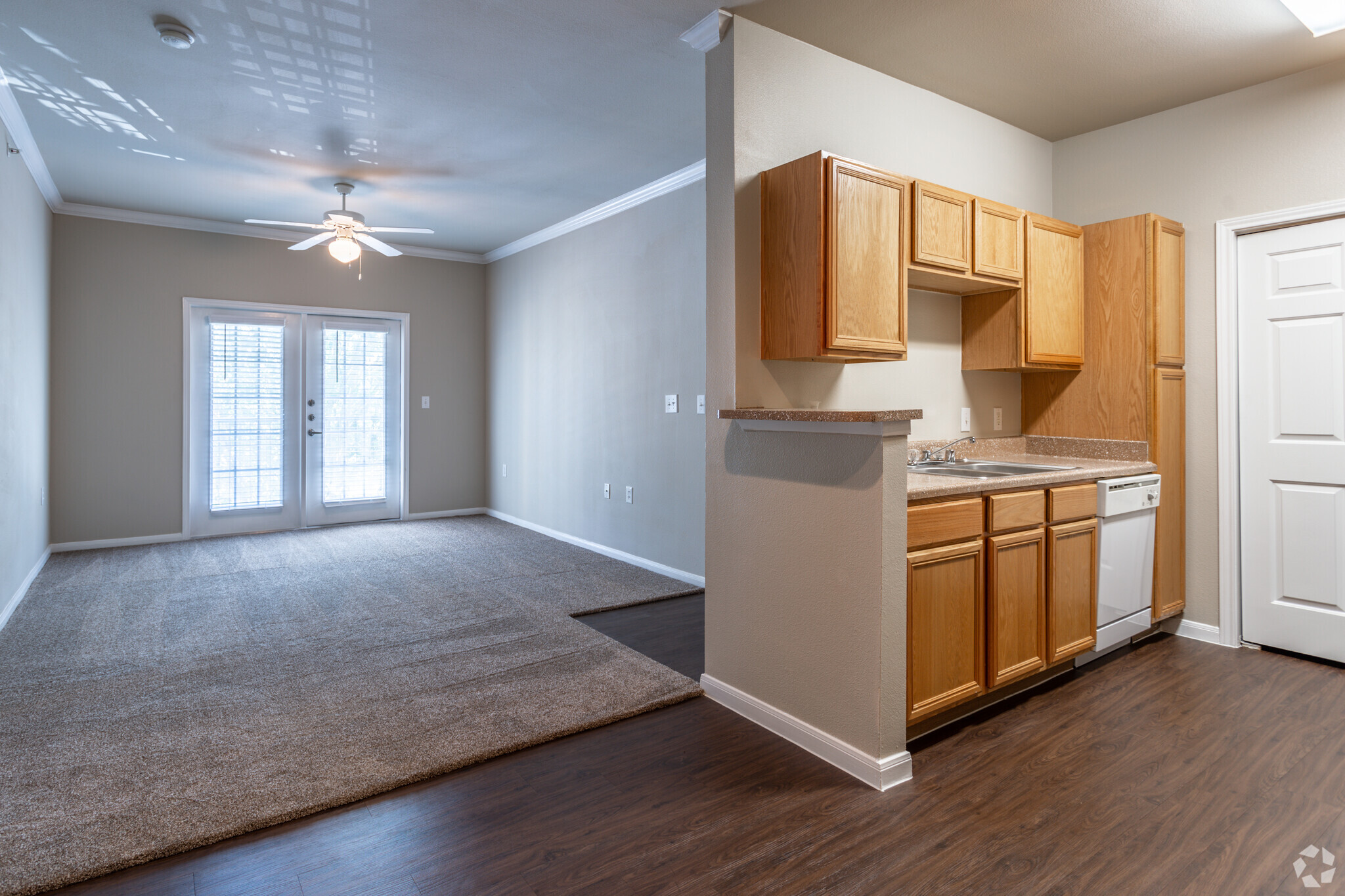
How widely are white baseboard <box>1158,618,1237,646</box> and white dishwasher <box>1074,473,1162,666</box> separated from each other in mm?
382

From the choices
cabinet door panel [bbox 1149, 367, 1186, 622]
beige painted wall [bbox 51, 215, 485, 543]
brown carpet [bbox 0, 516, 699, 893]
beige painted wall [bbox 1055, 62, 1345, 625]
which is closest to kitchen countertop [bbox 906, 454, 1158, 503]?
cabinet door panel [bbox 1149, 367, 1186, 622]

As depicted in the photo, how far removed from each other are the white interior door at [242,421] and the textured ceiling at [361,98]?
1.16 m

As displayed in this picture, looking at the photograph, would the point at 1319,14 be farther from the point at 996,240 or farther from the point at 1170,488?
the point at 1170,488

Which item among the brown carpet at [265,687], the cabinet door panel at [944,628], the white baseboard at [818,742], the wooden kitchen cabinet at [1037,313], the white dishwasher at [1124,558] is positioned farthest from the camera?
the wooden kitchen cabinet at [1037,313]

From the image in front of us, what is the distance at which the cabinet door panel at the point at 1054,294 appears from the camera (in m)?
3.32

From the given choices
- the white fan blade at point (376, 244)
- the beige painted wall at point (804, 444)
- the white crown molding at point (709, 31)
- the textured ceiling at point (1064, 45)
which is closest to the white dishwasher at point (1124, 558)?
the beige painted wall at point (804, 444)

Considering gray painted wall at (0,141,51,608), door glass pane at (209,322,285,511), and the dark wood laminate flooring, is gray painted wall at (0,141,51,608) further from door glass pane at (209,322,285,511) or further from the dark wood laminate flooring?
the dark wood laminate flooring

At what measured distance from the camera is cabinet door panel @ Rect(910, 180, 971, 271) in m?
2.81

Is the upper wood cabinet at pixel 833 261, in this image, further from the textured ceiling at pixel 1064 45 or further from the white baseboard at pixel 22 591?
the white baseboard at pixel 22 591

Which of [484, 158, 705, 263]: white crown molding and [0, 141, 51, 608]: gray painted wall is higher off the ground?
[484, 158, 705, 263]: white crown molding

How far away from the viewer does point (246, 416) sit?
20.0 feet

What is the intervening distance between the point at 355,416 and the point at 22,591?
2.82 meters

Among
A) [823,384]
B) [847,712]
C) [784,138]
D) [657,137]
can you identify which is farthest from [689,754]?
[657,137]

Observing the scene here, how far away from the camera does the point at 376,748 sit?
7.72ft
